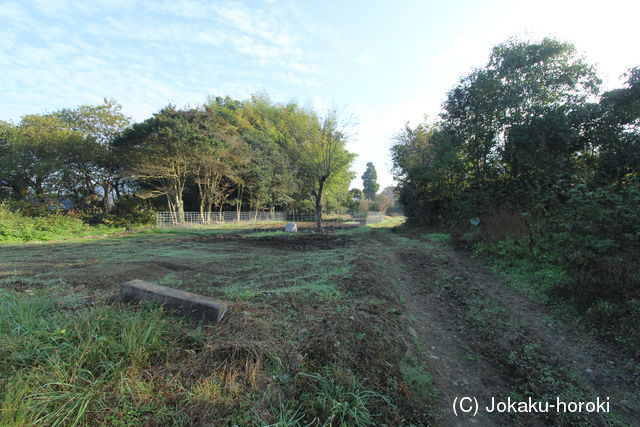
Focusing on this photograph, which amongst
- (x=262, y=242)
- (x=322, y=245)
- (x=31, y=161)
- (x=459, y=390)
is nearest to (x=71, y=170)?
(x=31, y=161)

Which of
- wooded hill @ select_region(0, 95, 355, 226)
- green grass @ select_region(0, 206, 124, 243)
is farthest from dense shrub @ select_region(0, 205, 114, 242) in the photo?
wooded hill @ select_region(0, 95, 355, 226)

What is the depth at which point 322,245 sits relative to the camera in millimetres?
8312

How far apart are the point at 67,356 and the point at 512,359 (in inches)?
127

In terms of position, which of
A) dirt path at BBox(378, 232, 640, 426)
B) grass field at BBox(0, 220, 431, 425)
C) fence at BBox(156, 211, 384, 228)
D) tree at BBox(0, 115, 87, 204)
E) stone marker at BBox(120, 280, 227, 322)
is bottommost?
Result: dirt path at BBox(378, 232, 640, 426)

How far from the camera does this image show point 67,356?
1.59 m

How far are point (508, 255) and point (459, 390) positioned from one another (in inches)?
169

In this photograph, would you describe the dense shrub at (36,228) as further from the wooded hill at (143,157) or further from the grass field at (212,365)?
the grass field at (212,365)

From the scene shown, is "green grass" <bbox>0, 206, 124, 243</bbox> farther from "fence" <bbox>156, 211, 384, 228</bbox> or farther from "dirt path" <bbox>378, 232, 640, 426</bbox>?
"dirt path" <bbox>378, 232, 640, 426</bbox>

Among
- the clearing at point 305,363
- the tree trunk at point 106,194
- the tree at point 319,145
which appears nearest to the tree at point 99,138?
the tree trunk at point 106,194

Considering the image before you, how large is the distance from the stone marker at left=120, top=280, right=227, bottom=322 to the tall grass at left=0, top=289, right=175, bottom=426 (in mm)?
209

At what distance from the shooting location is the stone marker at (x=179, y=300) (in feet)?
7.25

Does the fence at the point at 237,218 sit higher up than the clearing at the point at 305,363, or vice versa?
the fence at the point at 237,218

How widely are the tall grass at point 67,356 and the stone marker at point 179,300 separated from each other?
21cm

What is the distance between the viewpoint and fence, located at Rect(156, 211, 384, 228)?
1880 centimetres
